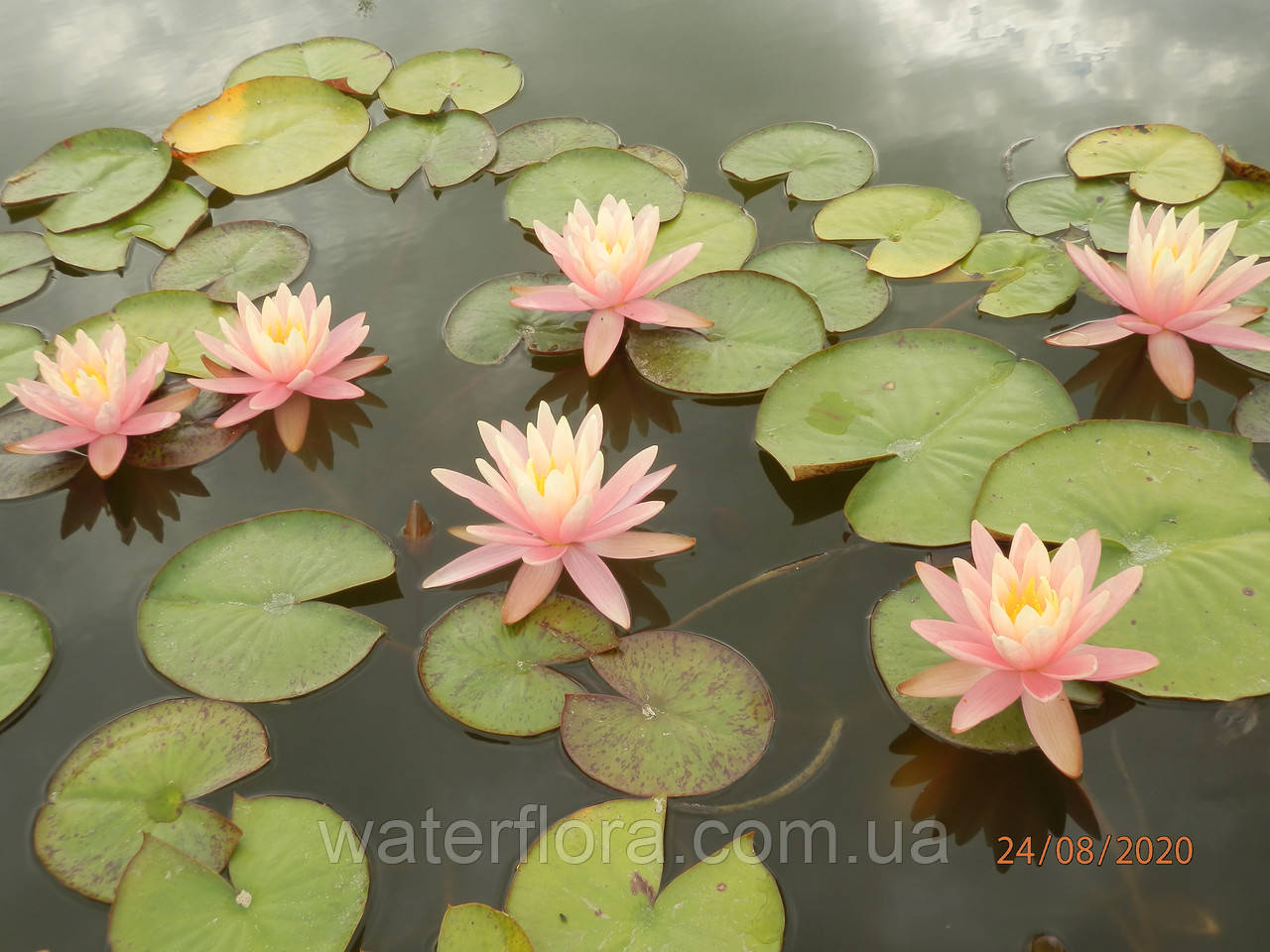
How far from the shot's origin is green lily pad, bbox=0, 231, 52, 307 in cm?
305

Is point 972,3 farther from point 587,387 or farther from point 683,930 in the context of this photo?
point 683,930

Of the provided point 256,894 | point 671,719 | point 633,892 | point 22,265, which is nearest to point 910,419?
point 671,719

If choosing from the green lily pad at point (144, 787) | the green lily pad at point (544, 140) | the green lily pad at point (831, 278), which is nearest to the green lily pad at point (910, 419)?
the green lily pad at point (831, 278)

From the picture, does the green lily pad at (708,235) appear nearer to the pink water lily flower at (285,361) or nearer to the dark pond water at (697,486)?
the dark pond water at (697,486)

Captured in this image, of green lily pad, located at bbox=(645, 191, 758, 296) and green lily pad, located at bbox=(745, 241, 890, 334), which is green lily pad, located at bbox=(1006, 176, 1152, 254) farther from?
green lily pad, located at bbox=(645, 191, 758, 296)

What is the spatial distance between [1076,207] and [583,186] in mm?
1710

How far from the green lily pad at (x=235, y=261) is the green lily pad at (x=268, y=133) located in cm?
34

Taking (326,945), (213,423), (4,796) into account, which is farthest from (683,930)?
(213,423)

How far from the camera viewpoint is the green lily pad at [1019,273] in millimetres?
2615

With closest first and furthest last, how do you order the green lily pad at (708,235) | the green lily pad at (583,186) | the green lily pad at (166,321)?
the green lily pad at (166,321)
the green lily pad at (708,235)
the green lily pad at (583,186)

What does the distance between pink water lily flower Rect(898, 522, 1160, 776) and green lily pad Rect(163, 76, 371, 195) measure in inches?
117

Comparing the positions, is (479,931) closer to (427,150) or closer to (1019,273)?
(1019,273)

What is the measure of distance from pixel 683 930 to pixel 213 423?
1.95m
